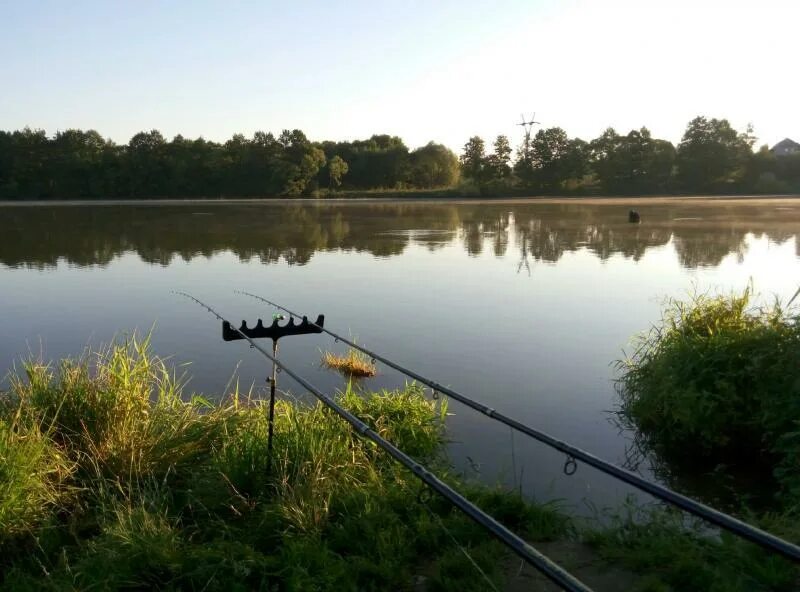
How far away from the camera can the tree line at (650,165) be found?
90312 mm

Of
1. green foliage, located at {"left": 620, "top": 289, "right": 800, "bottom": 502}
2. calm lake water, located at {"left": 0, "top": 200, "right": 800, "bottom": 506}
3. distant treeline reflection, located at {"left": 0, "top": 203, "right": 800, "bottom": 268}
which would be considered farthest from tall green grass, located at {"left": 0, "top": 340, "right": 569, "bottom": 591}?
distant treeline reflection, located at {"left": 0, "top": 203, "right": 800, "bottom": 268}

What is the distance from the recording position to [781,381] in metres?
6.19

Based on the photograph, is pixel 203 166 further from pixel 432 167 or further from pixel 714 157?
pixel 714 157

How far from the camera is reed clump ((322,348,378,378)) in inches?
364

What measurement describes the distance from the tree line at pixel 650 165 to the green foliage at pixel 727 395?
87651 millimetres

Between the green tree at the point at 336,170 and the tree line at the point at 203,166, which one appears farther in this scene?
the green tree at the point at 336,170

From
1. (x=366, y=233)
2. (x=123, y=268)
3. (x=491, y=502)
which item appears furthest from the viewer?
(x=366, y=233)

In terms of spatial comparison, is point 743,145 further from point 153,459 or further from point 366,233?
point 153,459

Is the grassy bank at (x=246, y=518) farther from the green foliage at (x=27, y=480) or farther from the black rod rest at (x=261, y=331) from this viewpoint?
the black rod rest at (x=261, y=331)

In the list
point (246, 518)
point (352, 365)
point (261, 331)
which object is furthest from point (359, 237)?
point (246, 518)

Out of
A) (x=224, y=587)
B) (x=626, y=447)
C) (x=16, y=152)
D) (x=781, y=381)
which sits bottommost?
(x=626, y=447)

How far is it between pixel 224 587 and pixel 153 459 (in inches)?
73.6

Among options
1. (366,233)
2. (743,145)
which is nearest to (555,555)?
(366,233)

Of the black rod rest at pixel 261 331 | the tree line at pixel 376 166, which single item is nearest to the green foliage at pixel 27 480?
the black rod rest at pixel 261 331
